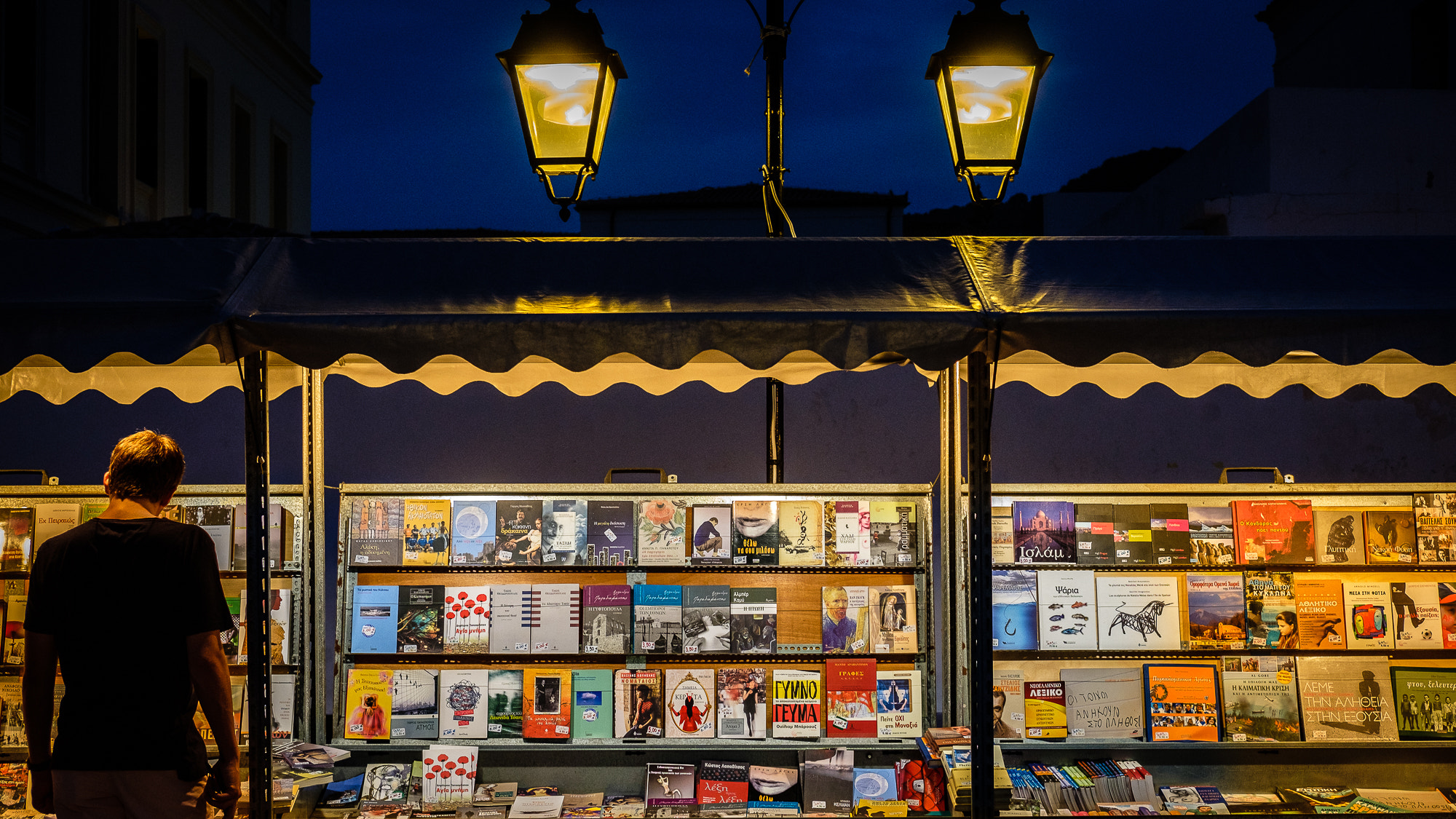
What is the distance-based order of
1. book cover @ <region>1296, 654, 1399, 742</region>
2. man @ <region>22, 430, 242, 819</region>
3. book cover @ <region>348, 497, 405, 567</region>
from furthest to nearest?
1. book cover @ <region>348, 497, 405, 567</region>
2. book cover @ <region>1296, 654, 1399, 742</region>
3. man @ <region>22, 430, 242, 819</region>

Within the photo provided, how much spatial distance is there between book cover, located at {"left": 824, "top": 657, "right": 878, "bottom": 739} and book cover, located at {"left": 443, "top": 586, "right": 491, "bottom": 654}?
1594mm

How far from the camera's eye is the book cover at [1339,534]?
13.9 ft

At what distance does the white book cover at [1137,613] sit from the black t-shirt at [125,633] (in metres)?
3.65

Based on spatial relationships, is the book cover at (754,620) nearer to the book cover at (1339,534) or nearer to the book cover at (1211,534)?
the book cover at (1211,534)

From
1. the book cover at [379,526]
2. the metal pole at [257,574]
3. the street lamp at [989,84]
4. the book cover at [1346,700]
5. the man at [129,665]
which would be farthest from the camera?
the book cover at [379,526]

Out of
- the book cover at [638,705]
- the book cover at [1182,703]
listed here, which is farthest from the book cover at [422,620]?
the book cover at [1182,703]

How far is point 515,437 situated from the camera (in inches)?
211

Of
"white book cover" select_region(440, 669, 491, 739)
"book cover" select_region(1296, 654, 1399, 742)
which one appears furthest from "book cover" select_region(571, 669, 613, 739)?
"book cover" select_region(1296, 654, 1399, 742)

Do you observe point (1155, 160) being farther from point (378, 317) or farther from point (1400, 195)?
point (378, 317)

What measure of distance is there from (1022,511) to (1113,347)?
145 cm

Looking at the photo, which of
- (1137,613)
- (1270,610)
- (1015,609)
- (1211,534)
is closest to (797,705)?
(1015,609)

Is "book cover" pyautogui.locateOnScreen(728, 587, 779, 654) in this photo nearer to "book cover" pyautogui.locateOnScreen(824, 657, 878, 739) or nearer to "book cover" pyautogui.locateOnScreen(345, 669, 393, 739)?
"book cover" pyautogui.locateOnScreen(824, 657, 878, 739)

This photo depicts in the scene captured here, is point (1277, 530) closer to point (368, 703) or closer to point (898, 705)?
point (898, 705)

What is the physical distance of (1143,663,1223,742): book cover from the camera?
4.13 meters
